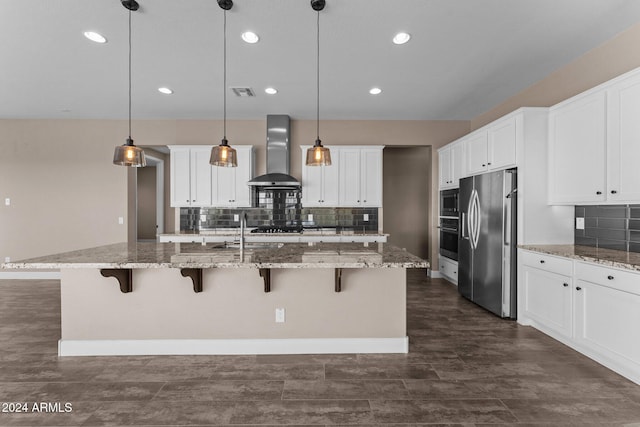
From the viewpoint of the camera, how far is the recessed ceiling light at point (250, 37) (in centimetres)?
289

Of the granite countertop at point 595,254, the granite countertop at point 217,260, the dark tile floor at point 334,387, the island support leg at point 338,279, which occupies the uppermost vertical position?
the granite countertop at point 217,260

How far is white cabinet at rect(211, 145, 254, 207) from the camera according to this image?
5.38 metres

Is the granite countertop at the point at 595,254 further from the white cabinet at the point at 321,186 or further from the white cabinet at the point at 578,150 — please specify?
the white cabinet at the point at 321,186

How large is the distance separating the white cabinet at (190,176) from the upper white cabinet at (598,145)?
483 cm

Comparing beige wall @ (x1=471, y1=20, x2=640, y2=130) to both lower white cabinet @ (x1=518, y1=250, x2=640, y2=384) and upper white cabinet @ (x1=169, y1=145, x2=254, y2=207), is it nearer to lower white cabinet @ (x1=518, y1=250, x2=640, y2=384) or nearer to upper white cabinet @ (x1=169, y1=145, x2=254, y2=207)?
lower white cabinet @ (x1=518, y1=250, x2=640, y2=384)

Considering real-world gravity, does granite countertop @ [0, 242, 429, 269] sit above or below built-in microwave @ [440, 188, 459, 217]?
below

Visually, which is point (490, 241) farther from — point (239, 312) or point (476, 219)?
point (239, 312)

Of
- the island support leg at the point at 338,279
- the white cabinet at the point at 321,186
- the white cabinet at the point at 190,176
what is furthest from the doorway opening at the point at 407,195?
the island support leg at the point at 338,279

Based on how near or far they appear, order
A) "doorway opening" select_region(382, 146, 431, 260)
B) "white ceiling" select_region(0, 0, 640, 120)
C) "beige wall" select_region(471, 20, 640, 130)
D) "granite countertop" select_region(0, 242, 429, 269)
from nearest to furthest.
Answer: "granite countertop" select_region(0, 242, 429, 269) < "white ceiling" select_region(0, 0, 640, 120) < "beige wall" select_region(471, 20, 640, 130) < "doorway opening" select_region(382, 146, 431, 260)

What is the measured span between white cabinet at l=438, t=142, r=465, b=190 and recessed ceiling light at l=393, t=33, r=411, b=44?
2.22 m

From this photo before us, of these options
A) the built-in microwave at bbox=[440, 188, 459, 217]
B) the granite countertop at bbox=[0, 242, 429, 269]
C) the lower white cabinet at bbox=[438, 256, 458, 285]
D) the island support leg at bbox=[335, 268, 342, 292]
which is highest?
the built-in microwave at bbox=[440, 188, 459, 217]

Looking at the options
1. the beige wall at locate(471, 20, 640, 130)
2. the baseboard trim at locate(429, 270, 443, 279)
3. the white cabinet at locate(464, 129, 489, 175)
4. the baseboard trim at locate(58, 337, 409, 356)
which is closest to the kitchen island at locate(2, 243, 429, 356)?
the baseboard trim at locate(58, 337, 409, 356)

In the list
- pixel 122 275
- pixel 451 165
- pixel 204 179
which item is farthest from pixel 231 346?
pixel 451 165

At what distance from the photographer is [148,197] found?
8.24 meters
